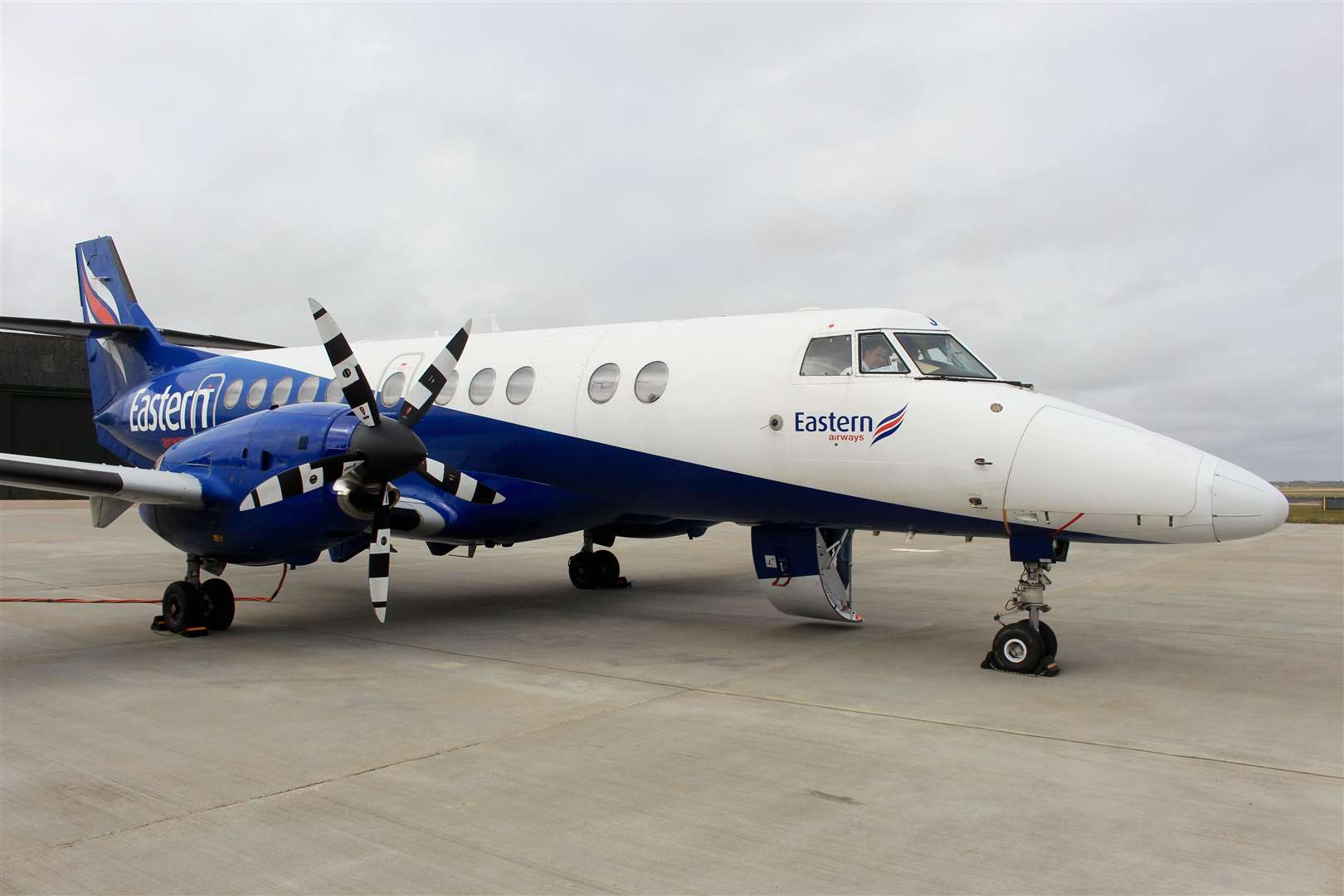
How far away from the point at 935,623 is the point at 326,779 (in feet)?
25.2

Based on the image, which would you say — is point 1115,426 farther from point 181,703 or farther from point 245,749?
point 181,703

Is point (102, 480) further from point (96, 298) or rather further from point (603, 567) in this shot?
point (96, 298)

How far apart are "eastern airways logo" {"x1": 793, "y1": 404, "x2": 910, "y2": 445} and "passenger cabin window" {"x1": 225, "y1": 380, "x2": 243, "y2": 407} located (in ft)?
29.0

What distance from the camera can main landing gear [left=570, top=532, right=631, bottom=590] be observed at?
14.8 metres

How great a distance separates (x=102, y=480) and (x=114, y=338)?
23.6 feet

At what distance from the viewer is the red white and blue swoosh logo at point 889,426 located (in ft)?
29.2

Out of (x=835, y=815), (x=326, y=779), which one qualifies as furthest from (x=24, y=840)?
(x=835, y=815)

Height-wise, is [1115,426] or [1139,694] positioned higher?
[1115,426]

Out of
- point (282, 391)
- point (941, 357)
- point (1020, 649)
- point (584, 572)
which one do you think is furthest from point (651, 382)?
point (282, 391)

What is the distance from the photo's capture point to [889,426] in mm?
8961

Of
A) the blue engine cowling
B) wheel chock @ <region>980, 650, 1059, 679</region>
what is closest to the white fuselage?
wheel chock @ <region>980, 650, 1059, 679</region>

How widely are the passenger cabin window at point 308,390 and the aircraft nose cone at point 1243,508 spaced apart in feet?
35.6

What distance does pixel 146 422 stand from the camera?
1509cm

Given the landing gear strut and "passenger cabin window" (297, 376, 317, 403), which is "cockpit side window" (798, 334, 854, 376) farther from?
"passenger cabin window" (297, 376, 317, 403)
